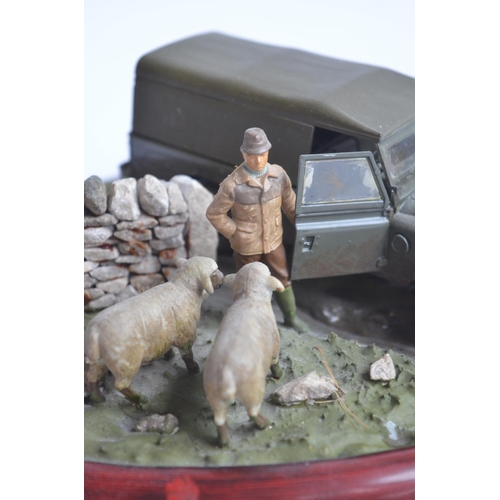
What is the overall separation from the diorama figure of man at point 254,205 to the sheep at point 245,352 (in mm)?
408

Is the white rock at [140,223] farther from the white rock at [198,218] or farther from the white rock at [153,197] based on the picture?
the white rock at [198,218]

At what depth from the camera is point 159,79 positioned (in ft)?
17.3

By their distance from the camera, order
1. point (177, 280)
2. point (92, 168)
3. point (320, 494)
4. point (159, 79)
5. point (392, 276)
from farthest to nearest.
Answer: point (92, 168), point (159, 79), point (392, 276), point (177, 280), point (320, 494)

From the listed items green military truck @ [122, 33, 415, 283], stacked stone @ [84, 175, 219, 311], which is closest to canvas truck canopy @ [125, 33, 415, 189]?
green military truck @ [122, 33, 415, 283]

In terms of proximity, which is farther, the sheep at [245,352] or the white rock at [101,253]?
the white rock at [101,253]

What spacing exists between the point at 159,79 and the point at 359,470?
9.74 feet

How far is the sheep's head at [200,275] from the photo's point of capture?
3914 mm

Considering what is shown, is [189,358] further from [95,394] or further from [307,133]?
[307,133]

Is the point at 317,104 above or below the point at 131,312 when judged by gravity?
above

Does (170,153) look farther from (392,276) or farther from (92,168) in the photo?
(392,276)

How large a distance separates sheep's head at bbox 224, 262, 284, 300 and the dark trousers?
0.44 m

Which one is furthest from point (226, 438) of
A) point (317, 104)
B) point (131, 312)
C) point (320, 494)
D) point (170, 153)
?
point (170, 153)

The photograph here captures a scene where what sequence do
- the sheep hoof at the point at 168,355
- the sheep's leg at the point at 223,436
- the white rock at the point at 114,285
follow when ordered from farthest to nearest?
the white rock at the point at 114,285 < the sheep hoof at the point at 168,355 < the sheep's leg at the point at 223,436

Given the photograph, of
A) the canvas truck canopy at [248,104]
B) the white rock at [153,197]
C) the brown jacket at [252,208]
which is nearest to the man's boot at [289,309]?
the brown jacket at [252,208]
